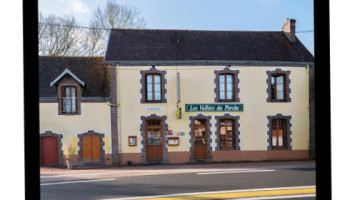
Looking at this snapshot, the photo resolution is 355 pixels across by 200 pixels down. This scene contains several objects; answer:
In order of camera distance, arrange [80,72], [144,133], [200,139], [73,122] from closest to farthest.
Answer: [73,122] → [144,133] → [200,139] → [80,72]

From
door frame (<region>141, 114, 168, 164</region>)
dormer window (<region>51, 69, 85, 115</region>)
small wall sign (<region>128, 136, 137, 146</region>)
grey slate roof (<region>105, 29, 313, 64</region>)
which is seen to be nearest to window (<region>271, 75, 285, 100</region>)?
grey slate roof (<region>105, 29, 313, 64</region>)

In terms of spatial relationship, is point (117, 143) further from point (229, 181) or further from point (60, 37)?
point (60, 37)

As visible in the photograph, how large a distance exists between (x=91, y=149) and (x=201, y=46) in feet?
23.3

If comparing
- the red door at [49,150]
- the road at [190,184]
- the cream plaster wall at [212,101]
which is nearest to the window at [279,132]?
the cream plaster wall at [212,101]

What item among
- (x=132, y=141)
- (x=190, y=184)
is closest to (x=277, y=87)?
(x=190, y=184)

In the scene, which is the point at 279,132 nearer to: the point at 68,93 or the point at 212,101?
the point at 212,101

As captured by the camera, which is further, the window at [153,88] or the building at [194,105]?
the window at [153,88]

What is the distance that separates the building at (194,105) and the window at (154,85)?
46 millimetres

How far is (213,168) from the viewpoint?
9.43m

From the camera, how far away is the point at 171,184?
6.82 m

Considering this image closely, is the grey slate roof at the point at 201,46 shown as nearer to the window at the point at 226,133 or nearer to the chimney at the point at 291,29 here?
the chimney at the point at 291,29

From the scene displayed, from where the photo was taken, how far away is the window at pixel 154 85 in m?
10.8

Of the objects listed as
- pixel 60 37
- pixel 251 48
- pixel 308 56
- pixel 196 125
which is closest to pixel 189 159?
pixel 196 125

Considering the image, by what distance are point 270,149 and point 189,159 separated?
382cm
